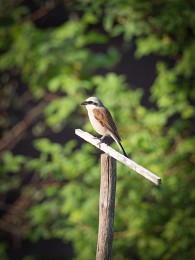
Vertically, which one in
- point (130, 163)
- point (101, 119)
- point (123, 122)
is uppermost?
point (123, 122)

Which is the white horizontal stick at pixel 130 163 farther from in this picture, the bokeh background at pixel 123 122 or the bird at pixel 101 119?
the bokeh background at pixel 123 122

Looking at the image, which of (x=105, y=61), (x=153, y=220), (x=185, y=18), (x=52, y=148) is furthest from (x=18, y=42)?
(x=153, y=220)

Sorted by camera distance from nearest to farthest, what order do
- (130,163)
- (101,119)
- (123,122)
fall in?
(130,163) < (101,119) < (123,122)

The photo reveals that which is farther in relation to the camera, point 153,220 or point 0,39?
point 0,39

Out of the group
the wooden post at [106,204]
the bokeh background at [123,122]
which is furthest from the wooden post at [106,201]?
the bokeh background at [123,122]

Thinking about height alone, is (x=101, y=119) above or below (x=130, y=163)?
above

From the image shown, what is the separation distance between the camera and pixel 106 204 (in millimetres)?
4855

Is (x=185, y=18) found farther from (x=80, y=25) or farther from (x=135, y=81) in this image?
(x=135, y=81)

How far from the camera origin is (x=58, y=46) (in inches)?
315

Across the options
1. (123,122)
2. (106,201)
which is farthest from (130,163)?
(123,122)

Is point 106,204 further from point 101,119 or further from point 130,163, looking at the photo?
point 101,119

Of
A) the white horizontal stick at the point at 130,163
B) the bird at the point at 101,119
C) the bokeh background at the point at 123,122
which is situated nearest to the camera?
the white horizontal stick at the point at 130,163

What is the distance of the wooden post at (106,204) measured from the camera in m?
4.80

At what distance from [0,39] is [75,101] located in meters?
1.60
